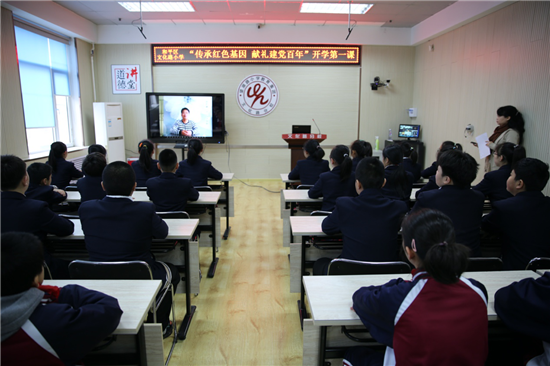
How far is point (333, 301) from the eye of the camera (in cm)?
137

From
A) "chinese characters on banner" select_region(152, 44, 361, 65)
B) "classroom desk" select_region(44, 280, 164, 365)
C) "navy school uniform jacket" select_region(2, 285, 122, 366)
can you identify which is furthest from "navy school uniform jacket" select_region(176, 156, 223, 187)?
"chinese characters on banner" select_region(152, 44, 361, 65)

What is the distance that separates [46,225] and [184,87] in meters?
5.63

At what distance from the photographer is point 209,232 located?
128 inches

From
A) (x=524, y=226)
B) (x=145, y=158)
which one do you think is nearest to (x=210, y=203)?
(x=145, y=158)

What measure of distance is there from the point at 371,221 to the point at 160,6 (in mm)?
5480

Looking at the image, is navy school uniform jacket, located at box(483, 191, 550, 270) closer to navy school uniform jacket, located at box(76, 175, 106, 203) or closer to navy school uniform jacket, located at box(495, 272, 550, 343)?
navy school uniform jacket, located at box(495, 272, 550, 343)

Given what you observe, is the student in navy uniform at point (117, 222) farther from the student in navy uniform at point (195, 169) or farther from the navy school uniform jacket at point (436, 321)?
the student in navy uniform at point (195, 169)

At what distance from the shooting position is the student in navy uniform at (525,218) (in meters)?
1.86

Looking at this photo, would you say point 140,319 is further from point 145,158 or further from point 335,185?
point 145,158

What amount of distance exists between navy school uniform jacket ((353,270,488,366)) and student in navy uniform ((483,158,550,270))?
1038 millimetres

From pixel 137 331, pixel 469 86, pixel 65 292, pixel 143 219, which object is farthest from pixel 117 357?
pixel 469 86

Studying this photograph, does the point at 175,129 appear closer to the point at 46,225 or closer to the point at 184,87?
the point at 184,87

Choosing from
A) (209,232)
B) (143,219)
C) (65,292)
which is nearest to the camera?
(65,292)

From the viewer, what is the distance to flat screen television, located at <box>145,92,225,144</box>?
22.3 feet
